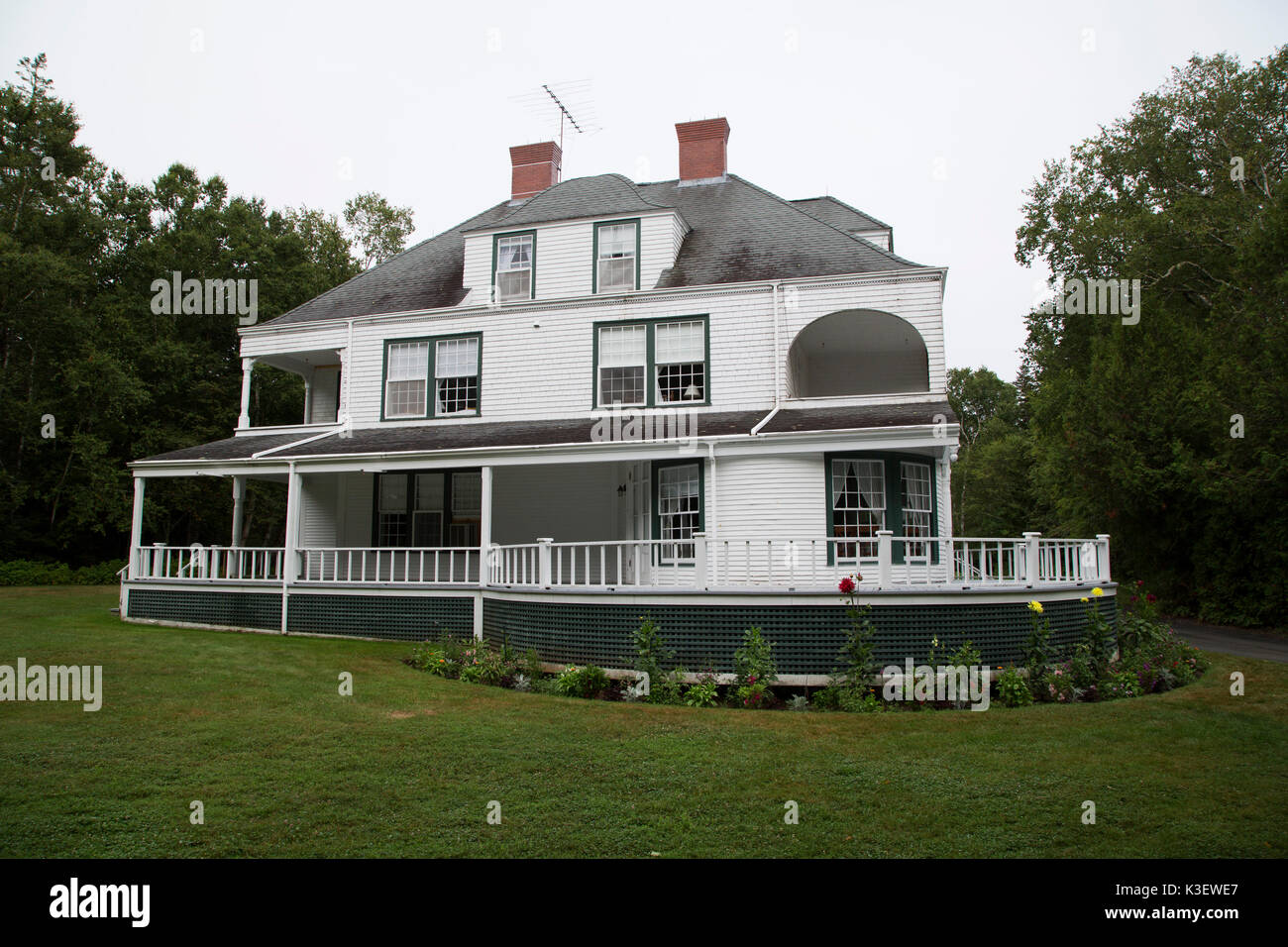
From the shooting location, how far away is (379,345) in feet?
64.8

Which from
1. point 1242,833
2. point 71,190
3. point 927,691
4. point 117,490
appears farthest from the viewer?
point 71,190

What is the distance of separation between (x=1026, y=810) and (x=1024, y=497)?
159 ft

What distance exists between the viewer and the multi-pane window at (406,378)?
1945 cm

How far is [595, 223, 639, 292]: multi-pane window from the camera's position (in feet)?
61.3

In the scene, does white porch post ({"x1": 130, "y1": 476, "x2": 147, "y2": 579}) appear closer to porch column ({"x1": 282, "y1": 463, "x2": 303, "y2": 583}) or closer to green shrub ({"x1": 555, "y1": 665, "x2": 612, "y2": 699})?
porch column ({"x1": 282, "y1": 463, "x2": 303, "y2": 583})

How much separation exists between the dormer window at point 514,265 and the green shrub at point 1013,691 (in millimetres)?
12297

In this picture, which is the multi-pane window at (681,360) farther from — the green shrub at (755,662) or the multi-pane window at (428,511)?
the green shrub at (755,662)

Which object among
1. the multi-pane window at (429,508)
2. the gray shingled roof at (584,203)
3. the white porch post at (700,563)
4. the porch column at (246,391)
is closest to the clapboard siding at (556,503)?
the multi-pane window at (429,508)

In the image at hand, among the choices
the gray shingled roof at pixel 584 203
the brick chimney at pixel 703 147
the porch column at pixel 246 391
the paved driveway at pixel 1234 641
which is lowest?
the paved driveway at pixel 1234 641

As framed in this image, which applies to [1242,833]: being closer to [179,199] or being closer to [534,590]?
[534,590]

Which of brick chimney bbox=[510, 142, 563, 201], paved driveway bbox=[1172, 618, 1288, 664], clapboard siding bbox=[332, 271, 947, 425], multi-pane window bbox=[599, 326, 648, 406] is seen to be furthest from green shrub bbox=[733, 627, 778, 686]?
brick chimney bbox=[510, 142, 563, 201]

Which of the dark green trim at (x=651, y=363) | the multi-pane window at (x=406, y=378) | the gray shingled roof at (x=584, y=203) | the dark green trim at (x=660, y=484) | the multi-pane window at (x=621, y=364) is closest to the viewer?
the dark green trim at (x=660, y=484)

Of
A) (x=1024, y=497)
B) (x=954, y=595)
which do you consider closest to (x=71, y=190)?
(x=954, y=595)

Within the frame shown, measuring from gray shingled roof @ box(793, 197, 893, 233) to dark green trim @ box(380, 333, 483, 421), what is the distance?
8.88 metres
